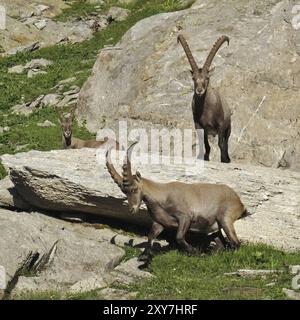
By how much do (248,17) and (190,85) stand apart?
12.4 feet

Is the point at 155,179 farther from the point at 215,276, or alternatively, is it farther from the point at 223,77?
the point at 223,77

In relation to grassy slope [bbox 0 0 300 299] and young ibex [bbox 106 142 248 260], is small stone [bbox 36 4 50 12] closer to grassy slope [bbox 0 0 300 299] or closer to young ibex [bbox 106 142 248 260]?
grassy slope [bbox 0 0 300 299]

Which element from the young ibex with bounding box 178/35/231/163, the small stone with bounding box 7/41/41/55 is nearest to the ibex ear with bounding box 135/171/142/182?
the young ibex with bounding box 178/35/231/163

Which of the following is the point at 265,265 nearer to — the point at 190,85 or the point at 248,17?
the point at 190,85

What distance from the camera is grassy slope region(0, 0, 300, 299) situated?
13906 millimetres

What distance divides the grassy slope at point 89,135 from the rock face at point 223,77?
7.33 ft

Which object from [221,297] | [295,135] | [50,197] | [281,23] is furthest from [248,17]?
[221,297]

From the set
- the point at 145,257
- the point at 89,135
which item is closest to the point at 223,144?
the point at 145,257

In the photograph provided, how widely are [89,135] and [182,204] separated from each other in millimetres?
10752

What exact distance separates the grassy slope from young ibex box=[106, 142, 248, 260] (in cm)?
57

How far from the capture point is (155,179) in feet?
57.2

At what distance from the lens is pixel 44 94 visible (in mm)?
30656
